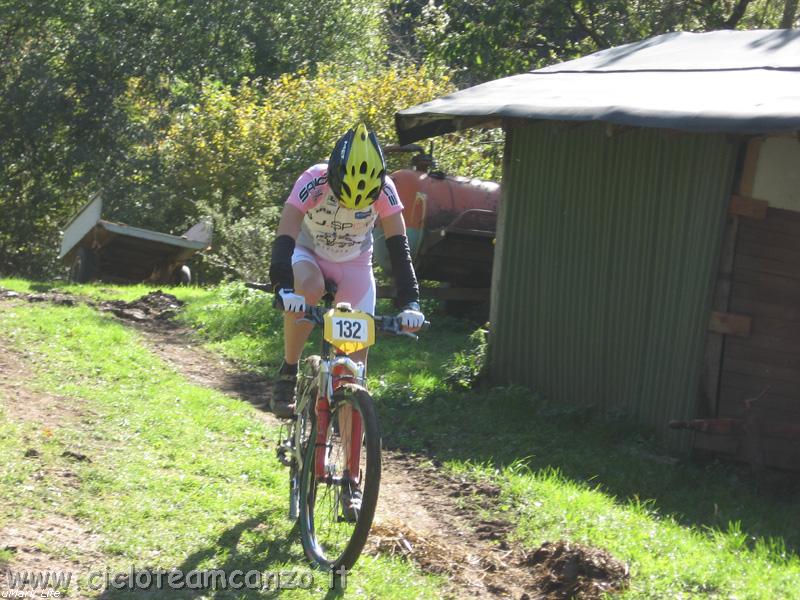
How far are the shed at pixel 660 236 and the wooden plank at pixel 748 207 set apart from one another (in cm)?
1

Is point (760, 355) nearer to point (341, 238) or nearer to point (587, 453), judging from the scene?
point (587, 453)

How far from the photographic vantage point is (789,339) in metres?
7.69

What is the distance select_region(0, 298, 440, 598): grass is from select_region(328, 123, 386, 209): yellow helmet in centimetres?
176

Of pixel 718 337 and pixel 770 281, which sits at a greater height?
pixel 770 281

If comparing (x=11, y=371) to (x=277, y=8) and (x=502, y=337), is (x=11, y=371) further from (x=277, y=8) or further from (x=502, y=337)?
(x=277, y=8)

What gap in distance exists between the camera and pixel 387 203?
5719 mm

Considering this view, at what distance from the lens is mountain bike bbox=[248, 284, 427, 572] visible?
4.93 meters

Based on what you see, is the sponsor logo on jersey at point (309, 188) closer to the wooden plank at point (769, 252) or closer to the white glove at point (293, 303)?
the white glove at point (293, 303)

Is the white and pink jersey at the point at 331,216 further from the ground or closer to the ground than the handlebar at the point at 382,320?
further from the ground

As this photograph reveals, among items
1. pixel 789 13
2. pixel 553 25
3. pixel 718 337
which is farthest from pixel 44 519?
pixel 553 25

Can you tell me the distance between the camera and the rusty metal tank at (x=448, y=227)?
12.9 metres

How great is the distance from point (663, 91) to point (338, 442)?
13.7 ft

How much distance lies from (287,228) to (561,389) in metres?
4.21

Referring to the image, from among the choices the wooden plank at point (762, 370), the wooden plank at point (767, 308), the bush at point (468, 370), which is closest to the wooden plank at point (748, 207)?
the wooden plank at point (767, 308)
